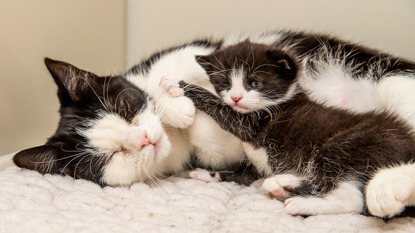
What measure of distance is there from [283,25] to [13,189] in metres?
1.60

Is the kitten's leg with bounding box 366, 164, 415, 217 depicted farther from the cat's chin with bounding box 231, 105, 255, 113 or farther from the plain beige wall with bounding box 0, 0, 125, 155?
the plain beige wall with bounding box 0, 0, 125, 155

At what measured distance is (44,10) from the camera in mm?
1958

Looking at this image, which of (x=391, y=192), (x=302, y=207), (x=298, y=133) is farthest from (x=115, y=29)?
(x=391, y=192)

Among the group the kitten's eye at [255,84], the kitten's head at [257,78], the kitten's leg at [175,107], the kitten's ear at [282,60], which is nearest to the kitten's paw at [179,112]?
the kitten's leg at [175,107]

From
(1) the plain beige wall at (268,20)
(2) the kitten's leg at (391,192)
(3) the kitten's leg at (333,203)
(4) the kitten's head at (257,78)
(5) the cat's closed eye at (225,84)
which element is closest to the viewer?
(2) the kitten's leg at (391,192)

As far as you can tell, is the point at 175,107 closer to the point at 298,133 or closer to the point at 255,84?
the point at 255,84

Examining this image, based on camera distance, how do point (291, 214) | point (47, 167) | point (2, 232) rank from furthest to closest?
1. point (47, 167)
2. point (291, 214)
3. point (2, 232)

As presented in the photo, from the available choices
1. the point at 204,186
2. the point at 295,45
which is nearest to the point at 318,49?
A: the point at 295,45

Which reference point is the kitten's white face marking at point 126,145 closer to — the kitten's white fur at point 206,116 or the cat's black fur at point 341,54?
the kitten's white fur at point 206,116

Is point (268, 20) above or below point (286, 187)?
above

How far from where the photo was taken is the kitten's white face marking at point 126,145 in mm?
1343

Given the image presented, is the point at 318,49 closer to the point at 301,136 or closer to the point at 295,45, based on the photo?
the point at 295,45

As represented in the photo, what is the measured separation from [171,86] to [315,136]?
619mm

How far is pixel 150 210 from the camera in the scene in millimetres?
1217
